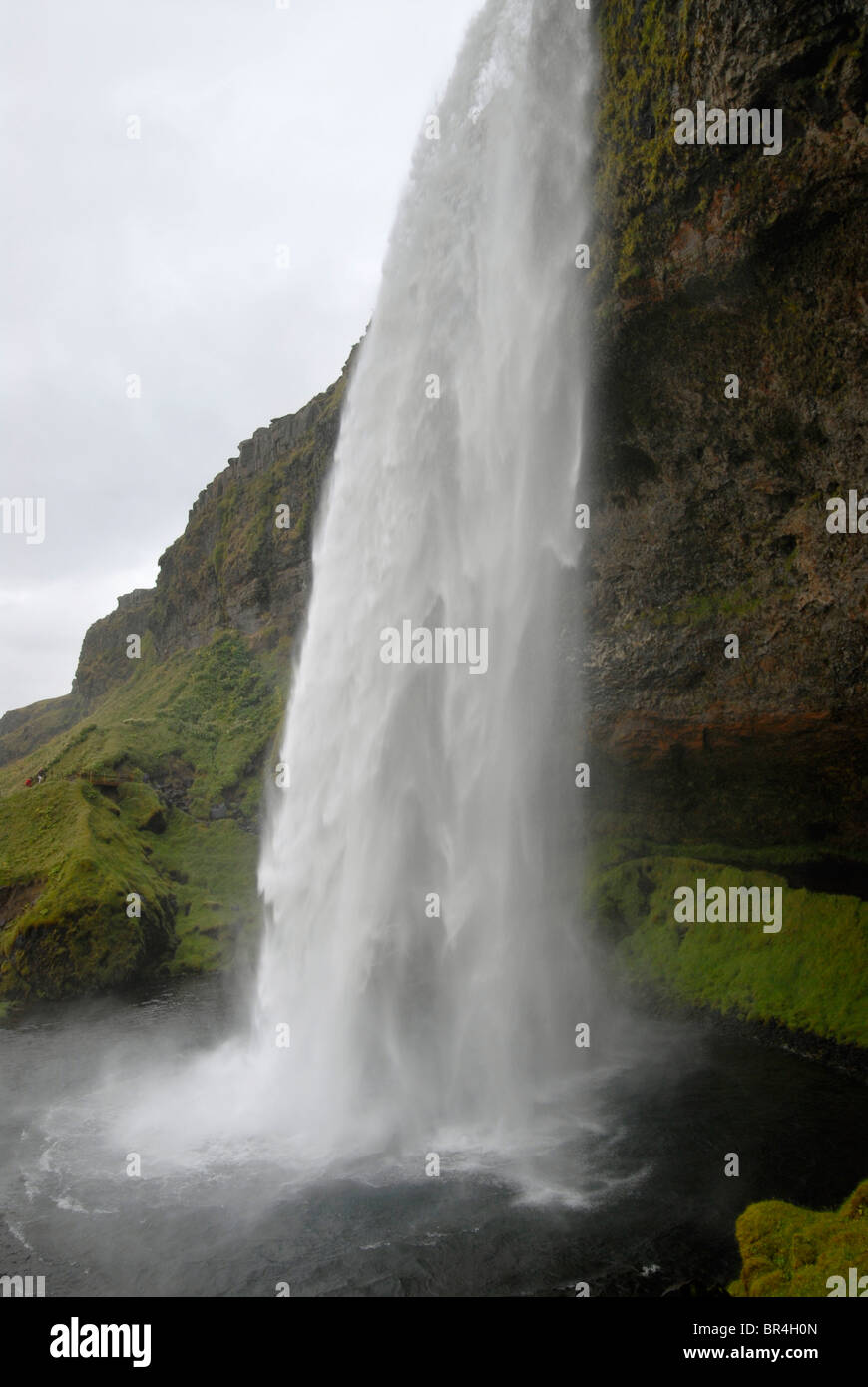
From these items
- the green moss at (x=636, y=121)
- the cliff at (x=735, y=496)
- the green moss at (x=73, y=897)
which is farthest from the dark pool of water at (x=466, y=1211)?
the green moss at (x=636, y=121)

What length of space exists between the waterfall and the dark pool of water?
454 centimetres

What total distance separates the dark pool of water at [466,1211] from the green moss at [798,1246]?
614 millimetres

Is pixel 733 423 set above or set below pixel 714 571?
above

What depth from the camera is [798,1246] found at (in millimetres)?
12148

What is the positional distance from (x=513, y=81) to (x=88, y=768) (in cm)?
3730

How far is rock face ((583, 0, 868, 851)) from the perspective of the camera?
18078 millimetres

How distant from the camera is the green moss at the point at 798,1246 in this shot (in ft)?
35.9

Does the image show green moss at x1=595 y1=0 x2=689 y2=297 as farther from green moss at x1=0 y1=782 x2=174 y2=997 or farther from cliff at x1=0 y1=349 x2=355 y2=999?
cliff at x1=0 y1=349 x2=355 y2=999

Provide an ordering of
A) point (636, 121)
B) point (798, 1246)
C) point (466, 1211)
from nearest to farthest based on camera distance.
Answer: point (798, 1246) < point (466, 1211) < point (636, 121)

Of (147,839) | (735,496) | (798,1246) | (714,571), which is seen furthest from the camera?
(147,839)

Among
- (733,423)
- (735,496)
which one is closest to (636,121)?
(733,423)

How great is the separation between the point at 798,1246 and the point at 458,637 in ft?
50.1

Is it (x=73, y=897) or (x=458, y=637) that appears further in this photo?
(x=73, y=897)

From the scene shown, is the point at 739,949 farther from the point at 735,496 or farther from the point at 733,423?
the point at 733,423
